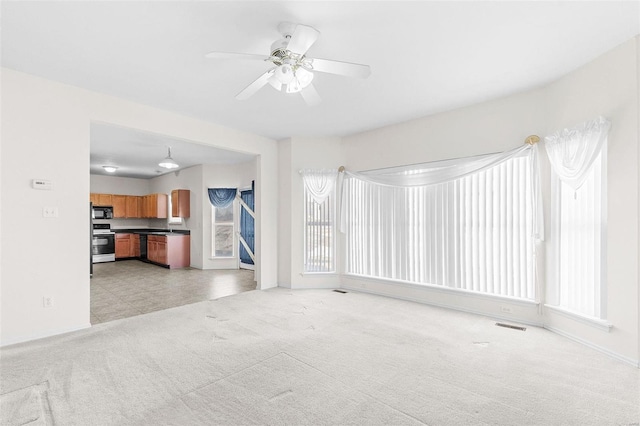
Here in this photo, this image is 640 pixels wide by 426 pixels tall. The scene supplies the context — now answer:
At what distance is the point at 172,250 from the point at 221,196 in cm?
189

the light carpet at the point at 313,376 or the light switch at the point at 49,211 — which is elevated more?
the light switch at the point at 49,211

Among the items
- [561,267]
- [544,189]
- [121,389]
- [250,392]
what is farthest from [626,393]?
[121,389]

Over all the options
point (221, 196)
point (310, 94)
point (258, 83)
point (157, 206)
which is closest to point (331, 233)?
point (310, 94)

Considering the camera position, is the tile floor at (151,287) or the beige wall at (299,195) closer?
the tile floor at (151,287)

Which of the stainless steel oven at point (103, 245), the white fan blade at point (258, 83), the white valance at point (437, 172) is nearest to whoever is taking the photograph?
the white fan blade at point (258, 83)

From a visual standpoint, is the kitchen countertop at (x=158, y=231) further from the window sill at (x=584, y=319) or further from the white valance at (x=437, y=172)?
the window sill at (x=584, y=319)

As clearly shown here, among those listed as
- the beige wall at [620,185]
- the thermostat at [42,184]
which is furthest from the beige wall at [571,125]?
the thermostat at [42,184]

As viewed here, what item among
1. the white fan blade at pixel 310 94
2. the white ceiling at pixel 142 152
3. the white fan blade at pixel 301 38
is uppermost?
the white ceiling at pixel 142 152

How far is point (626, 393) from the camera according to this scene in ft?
7.13

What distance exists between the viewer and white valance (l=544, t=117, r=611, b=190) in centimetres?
279

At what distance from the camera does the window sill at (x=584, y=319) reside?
9.06ft

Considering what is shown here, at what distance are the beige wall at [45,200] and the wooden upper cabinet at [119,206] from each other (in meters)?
6.55

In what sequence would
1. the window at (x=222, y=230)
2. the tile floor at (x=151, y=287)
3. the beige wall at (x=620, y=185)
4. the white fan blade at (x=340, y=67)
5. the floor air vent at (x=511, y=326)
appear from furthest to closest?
→ the window at (x=222, y=230) < the tile floor at (x=151, y=287) < the floor air vent at (x=511, y=326) < the beige wall at (x=620, y=185) < the white fan blade at (x=340, y=67)

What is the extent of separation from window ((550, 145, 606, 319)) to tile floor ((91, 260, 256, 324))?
4.59 m
